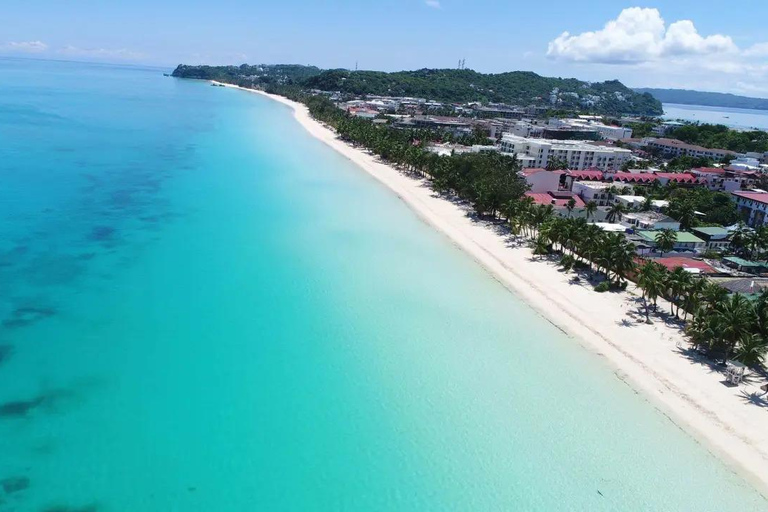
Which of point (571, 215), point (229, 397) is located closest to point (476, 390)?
point (229, 397)

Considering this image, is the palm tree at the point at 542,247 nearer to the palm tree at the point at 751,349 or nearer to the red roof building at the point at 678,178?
the palm tree at the point at 751,349

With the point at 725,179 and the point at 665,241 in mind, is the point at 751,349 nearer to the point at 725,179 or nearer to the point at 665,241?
the point at 665,241

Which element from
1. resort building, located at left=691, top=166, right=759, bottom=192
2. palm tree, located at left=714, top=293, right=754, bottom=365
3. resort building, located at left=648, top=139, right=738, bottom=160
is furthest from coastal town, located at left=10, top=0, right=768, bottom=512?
resort building, located at left=648, top=139, right=738, bottom=160

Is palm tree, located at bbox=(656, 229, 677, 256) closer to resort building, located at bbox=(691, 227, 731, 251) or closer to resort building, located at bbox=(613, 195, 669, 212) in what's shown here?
resort building, located at bbox=(691, 227, 731, 251)

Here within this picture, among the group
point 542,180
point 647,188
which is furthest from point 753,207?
point 542,180

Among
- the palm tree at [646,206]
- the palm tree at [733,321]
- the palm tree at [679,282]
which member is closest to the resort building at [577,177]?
the palm tree at [646,206]

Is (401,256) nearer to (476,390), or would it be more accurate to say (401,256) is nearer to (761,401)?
(476,390)
